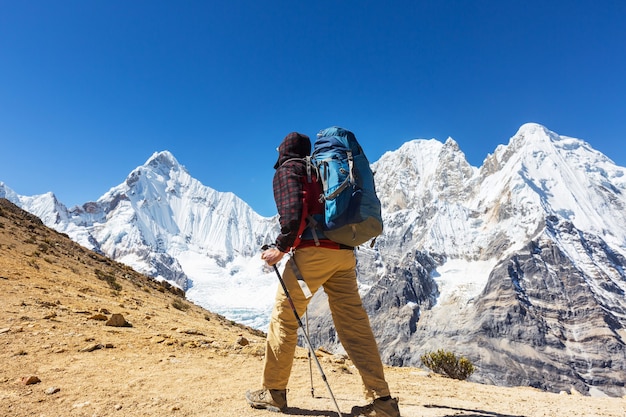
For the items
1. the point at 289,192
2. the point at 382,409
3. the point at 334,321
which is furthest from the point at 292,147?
the point at 382,409

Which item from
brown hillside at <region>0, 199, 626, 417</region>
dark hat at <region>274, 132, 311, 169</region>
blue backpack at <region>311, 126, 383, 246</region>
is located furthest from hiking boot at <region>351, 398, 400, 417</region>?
dark hat at <region>274, 132, 311, 169</region>

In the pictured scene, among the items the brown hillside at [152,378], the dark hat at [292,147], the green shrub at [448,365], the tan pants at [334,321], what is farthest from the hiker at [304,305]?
the green shrub at [448,365]

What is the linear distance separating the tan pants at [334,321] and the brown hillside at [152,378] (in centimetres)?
47

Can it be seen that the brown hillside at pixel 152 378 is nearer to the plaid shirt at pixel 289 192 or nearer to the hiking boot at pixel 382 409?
the hiking boot at pixel 382 409

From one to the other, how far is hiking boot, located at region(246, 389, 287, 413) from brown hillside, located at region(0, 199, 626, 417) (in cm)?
7

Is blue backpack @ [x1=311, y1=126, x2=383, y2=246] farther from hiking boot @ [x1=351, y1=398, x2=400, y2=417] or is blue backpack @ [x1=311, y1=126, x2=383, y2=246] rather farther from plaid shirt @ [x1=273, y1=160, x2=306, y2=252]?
hiking boot @ [x1=351, y1=398, x2=400, y2=417]

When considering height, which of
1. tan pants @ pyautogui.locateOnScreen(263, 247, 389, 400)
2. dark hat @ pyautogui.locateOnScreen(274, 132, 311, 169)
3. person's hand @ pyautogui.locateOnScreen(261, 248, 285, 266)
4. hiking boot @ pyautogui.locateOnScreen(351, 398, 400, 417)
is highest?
dark hat @ pyautogui.locateOnScreen(274, 132, 311, 169)

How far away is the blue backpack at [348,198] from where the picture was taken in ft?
11.7

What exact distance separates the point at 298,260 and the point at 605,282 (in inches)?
9269

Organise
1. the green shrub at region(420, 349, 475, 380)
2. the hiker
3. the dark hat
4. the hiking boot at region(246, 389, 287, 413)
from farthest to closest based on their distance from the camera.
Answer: the green shrub at region(420, 349, 475, 380)
the dark hat
the hiking boot at region(246, 389, 287, 413)
the hiker

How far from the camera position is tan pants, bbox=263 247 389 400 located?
12.4 feet

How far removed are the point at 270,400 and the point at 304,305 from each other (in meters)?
0.95

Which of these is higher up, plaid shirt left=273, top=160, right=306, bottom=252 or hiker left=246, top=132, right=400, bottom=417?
plaid shirt left=273, top=160, right=306, bottom=252

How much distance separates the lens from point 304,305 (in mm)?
3986
